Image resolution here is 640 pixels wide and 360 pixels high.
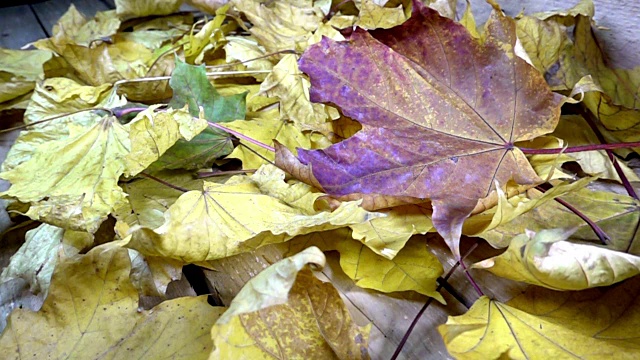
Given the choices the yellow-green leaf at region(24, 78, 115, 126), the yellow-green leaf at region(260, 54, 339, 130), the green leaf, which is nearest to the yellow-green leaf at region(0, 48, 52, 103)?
the yellow-green leaf at region(24, 78, 115, 126)

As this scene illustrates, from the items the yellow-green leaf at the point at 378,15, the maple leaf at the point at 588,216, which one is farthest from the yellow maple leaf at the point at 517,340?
the yellow-green leaf at the point at 378,15

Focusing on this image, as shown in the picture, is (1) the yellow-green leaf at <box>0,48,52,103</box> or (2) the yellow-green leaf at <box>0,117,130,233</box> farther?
(1) the yellow-green leaf at <box>0,48,52,103</box>

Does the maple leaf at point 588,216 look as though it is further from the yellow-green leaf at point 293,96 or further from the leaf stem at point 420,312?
the yellow-green leaf at point 293,96

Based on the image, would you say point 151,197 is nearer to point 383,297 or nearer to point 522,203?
point 383,297

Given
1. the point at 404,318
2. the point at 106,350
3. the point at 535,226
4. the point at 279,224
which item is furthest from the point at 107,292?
the point at 535,226

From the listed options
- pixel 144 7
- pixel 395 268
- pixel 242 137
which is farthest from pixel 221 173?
pixel 144 7

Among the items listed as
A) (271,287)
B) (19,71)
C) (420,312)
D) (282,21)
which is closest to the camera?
(271,287)

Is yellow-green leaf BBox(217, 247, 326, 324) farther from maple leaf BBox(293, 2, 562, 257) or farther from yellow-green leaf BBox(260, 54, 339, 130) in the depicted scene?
yellow-green leaf BBox(260, 54, 339, 130)

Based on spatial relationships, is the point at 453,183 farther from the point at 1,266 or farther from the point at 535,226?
the point at 1,266
